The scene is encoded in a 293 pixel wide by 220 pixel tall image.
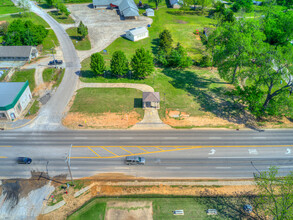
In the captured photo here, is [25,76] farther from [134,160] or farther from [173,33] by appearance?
[173,33]

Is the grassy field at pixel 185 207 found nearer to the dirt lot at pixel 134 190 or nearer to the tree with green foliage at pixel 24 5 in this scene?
the dirt lot at pixel 134 190

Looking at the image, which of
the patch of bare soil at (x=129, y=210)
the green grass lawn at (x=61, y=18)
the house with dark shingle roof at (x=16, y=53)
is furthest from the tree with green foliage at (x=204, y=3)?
the patch of bare soil at (x=129, y=210)

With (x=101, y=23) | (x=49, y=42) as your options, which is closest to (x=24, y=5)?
(x=49, y=42)

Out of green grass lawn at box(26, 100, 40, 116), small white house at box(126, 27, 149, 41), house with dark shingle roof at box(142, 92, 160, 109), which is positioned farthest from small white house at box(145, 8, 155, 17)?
green grass lawn at box(26, 100, 40, 116)

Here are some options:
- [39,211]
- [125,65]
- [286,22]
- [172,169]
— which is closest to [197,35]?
[286,22]

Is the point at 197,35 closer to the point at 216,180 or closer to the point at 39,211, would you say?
the point at 216,180

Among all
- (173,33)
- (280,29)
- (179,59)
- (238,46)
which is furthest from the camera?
(173,33)
